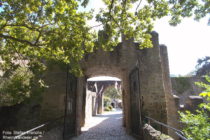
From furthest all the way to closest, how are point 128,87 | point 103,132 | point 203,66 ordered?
point 203,66 → point 103,132 → point 128,87

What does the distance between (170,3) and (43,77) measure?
6598 millimetres

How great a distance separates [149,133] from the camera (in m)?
4.68

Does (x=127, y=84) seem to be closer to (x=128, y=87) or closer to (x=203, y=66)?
(x=128, y=87)

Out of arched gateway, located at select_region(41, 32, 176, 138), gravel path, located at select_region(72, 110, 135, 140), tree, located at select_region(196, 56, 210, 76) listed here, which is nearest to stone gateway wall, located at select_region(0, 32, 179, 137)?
arched gateway, located at select_region(41, 32, 176, 138)

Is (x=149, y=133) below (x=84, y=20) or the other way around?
below

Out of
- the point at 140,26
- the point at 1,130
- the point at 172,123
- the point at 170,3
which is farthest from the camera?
the point at 172,123

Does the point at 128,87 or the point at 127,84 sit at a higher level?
the point at 127,84

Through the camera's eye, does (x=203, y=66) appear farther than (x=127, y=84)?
Yes

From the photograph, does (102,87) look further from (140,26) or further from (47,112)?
(140,26)

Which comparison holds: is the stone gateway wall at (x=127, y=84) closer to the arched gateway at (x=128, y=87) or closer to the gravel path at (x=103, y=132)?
the arched gateway at (x=128, y=87)

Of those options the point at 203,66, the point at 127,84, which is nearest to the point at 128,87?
the point at 127,84

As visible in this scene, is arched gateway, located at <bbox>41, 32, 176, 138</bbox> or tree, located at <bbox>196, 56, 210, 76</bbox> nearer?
arched gateway, located at <bbox>41, 32, 176, 138</bbox>

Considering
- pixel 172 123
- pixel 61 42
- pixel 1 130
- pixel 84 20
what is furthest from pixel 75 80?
pixel 172 123

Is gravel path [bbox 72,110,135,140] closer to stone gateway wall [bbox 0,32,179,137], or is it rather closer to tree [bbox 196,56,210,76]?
stone gateway wall [bbox 0,32,179,137]
